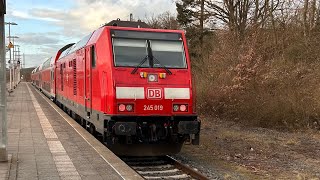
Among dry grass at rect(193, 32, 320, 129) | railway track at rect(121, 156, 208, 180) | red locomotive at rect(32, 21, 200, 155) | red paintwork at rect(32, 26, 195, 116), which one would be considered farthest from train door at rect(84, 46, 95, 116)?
dry grass at rect(193, 32, 320, 129)

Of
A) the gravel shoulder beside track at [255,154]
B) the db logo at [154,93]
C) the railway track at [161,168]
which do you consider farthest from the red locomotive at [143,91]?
the gravel shoulder beside track at [255,154]

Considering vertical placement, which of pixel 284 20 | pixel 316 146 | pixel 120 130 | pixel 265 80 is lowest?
pixel 316 146

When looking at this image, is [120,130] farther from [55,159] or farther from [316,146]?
[316,146]

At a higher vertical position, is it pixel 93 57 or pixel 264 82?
pixel 93 57

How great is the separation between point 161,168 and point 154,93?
67.6 inches

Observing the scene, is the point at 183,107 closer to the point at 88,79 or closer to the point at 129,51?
the point at 129,51

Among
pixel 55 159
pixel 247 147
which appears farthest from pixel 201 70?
pixel 55 159

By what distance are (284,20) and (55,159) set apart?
1806 centimetres

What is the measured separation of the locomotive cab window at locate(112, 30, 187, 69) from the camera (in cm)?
966

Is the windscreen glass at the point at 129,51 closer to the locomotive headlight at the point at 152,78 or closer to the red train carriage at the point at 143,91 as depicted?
the red train carriage at the point at 143,91

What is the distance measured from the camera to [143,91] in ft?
30.6

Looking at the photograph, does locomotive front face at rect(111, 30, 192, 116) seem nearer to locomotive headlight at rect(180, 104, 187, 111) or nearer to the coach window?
locomotive headlight at rect(180, 104, 187, 111)

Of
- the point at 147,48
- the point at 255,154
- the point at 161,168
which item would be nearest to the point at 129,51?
the point at 147,48

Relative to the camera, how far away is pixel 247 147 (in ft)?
41.8
